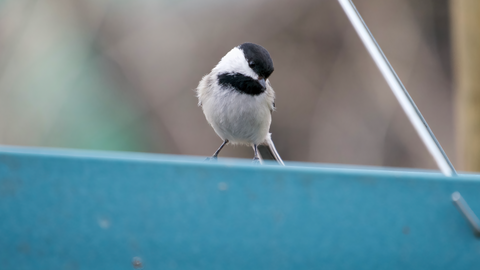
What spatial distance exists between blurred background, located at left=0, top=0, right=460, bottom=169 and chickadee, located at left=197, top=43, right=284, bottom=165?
1191 millimetres

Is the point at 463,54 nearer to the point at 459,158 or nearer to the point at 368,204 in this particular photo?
the point at 459,158

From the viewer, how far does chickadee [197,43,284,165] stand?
1600mm

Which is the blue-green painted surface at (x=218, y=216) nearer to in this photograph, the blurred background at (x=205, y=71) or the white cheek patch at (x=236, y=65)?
the white cheek patch at (x=236, y=65)

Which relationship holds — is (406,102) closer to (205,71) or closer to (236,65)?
(236,65)

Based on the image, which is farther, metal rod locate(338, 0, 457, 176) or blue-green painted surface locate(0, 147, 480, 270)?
metal rod locate(338, 0, 457, 176)

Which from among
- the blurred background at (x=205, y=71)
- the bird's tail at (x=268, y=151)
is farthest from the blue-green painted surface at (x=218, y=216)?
the blurred background at (x=205, y=71)

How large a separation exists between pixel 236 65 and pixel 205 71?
1.35 metres

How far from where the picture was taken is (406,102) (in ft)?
2.98

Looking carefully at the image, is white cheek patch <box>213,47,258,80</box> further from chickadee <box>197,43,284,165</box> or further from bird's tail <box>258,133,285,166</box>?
bird's tail <box>258,133,285,166</box>

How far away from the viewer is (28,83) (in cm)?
282

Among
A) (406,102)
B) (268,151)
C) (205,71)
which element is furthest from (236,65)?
(205,71)

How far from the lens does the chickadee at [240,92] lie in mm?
1600

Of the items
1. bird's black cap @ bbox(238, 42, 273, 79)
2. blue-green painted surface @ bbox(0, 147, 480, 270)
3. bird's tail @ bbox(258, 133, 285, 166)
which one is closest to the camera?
blue-green painted surface @ bbox(0, 147, 480, 270)

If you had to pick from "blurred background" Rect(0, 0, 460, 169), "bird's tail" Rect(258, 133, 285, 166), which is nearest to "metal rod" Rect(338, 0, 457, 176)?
"bird's tail" Rect(258, 133, 285, 166)
